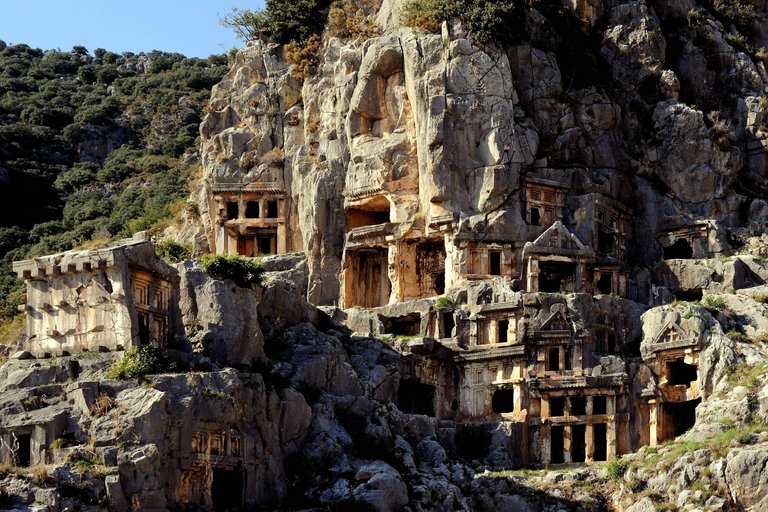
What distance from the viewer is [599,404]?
71.4 m

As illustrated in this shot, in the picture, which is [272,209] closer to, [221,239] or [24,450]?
[221,239]

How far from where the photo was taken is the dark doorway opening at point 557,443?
234ft

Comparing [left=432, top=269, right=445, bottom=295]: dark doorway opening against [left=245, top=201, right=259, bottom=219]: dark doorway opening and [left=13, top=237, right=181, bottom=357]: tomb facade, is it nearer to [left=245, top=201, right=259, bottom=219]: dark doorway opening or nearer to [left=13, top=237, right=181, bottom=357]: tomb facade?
[left=245, top=201, right=259, bottom=219]: dark doorway opening

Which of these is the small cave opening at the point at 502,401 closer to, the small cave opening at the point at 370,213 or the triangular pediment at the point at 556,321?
the triangular pediment at the point at 556,321

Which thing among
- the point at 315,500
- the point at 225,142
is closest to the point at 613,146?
the point at 225,142

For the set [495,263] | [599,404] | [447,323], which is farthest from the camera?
[495,263]

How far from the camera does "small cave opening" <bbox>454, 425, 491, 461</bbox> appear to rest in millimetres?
69750

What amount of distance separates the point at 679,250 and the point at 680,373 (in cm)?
1219

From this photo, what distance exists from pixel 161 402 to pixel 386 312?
25295mm

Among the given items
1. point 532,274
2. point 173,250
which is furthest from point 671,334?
point 173,250

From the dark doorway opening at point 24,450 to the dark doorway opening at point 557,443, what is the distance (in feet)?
93.4

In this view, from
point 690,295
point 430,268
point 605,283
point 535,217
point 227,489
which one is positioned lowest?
point 227,489

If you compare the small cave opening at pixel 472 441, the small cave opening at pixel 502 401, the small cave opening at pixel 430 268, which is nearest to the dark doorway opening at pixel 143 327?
the small cave opening at pixel 472 441

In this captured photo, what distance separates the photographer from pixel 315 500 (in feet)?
187
